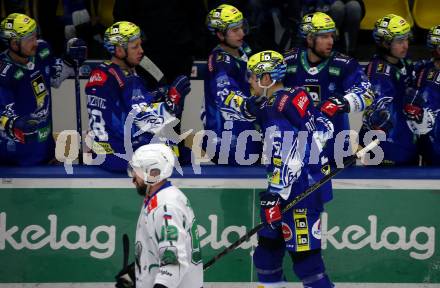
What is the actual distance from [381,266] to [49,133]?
270cm

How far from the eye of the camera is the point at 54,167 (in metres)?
9.44

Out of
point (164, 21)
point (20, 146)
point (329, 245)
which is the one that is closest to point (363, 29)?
point (164, 21)

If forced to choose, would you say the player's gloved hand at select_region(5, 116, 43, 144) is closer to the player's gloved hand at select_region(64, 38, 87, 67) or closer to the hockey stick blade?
the player's gloved hand at select_region(64, 38, 87, 67)

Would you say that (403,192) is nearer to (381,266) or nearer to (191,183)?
(381,266)

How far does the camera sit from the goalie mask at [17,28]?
9391mm

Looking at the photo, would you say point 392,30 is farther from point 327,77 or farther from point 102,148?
point 102,148

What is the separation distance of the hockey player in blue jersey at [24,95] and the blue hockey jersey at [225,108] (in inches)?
48.7

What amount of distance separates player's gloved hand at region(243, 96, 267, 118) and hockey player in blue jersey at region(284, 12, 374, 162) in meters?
0.51

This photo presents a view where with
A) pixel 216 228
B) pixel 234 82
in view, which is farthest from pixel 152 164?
pixel 234 82

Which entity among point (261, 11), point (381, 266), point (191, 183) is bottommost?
point (381, 266)

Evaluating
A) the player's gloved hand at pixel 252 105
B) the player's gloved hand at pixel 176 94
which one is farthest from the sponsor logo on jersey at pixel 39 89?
the player's gloved hand at pixel 252 105

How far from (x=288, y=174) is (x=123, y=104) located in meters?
1.52

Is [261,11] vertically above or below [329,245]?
above

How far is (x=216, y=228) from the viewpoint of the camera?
9453 millimetres
